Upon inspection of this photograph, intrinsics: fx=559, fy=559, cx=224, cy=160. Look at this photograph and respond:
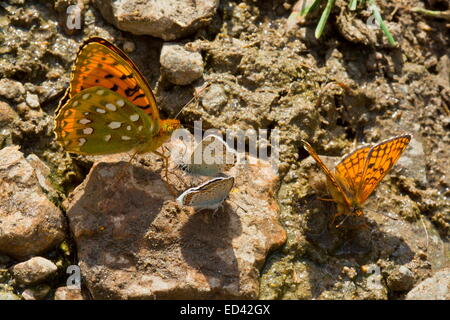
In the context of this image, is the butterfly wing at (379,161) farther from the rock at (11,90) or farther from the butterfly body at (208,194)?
the rock at (11,90)

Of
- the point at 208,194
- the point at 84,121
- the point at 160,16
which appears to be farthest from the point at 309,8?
the point at 84,121

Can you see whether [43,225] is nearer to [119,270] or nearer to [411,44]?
[119,270]

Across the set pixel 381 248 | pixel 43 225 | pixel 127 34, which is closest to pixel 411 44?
pixel 381 248

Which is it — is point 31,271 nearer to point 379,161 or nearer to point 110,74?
point 110,74

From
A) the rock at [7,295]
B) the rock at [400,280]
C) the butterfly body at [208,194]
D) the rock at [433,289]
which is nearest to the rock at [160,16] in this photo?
the butterfly body at [208,194]

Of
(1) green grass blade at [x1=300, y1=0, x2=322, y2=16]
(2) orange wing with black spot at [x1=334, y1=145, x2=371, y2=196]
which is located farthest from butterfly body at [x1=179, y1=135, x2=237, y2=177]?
(1) green grass blade at [x1=300, y1=0, x2=322, y2=16]

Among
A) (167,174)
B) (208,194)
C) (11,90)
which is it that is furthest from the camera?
(11,90)
